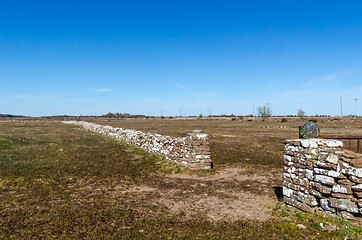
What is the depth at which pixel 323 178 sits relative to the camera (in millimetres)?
5641

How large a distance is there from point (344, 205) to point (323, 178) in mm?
705

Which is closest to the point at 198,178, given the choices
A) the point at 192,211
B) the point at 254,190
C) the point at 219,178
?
the point at 219,178

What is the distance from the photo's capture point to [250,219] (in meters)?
6.11

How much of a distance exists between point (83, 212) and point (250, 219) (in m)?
4.70

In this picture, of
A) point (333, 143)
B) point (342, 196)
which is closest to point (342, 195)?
point (342, 196)

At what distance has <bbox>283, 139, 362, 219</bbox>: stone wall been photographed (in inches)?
204

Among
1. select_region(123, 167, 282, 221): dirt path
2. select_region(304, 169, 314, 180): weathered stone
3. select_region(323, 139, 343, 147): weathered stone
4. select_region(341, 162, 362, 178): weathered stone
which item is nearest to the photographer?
select_region(341, 162, 362, 178): weathered stone

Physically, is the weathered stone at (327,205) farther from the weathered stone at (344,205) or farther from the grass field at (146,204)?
the grass field at (146,204)

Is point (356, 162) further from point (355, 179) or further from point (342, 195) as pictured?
point (342, 195)

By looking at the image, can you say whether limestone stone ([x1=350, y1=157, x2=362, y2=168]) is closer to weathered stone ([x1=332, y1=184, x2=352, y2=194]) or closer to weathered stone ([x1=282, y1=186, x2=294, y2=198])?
weathered stone ([x1=332, y1=184, x2=352, y2=194])

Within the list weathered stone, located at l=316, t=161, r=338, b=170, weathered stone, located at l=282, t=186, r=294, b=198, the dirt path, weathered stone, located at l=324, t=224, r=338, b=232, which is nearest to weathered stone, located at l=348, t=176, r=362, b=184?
weathered stone, located at l=316, t=161, r=338, b=170

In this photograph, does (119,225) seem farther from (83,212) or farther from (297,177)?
(297,177)

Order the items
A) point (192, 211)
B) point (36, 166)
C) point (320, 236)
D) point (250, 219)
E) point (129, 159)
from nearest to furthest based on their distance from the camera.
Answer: point (320, 236) → point (250, 219) → point (192, 211) → point (36, 166) → point (129, 159)

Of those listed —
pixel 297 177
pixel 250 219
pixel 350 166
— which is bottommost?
pixel 250 219
